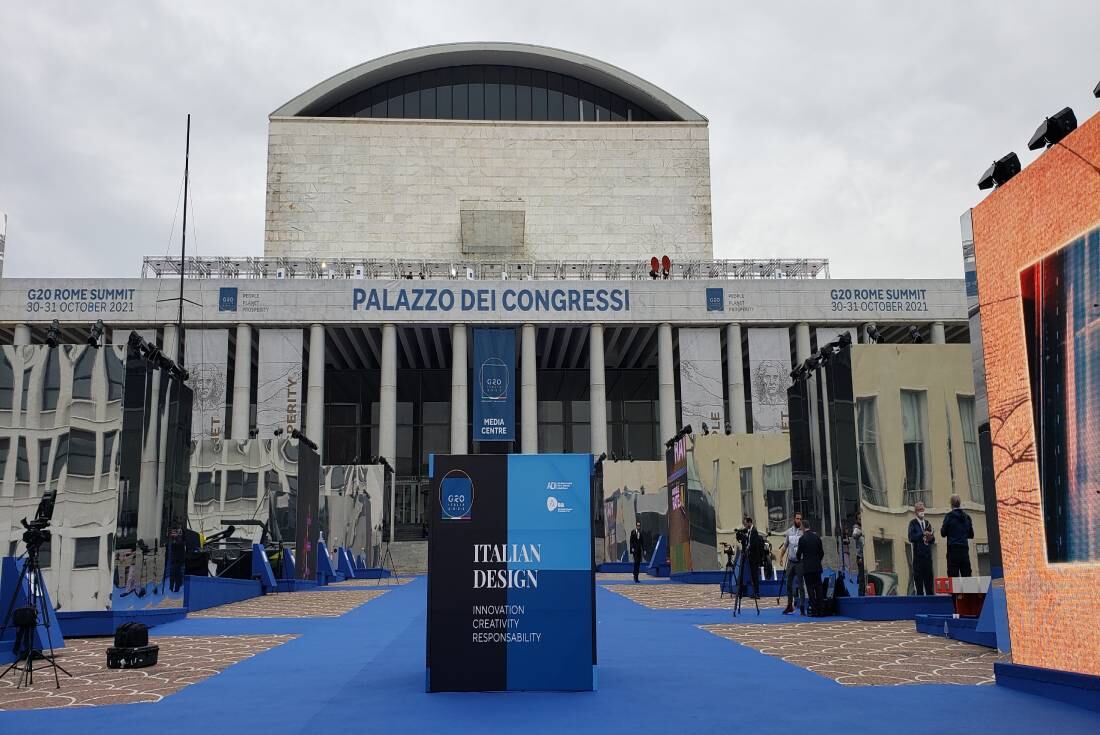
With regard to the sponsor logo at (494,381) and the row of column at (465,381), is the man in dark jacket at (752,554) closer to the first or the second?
the sponsor logo at (494,381)

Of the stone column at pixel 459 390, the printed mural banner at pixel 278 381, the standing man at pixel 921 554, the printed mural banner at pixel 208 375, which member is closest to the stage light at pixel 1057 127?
the standing man at pixel 921 554

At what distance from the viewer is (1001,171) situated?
339 inches

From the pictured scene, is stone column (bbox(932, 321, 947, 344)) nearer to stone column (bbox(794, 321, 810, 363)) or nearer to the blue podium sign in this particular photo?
stone column (bbox(794, 321, 810, 363))

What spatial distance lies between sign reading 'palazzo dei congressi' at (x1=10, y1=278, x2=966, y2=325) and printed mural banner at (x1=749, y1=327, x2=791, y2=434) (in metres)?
1.02

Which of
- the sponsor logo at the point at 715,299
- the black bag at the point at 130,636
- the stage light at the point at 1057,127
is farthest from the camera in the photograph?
the sponsor logo at the point at 715,299

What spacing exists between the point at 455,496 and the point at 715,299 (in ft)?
136

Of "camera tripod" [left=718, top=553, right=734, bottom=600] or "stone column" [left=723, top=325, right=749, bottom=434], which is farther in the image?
"stone column" [left=723, top=325, right=749, bottom=434]

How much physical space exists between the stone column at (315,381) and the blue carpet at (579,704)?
3691 centimetres

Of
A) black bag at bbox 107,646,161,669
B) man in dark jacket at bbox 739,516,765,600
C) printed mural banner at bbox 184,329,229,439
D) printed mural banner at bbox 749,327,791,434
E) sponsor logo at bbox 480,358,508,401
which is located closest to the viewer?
black bag at bbox 107,646,161,669

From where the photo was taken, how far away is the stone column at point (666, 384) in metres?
48.3

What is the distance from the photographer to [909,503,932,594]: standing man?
1588cm

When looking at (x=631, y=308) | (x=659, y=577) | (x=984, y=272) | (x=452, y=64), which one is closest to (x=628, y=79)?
(x=452, y=64)

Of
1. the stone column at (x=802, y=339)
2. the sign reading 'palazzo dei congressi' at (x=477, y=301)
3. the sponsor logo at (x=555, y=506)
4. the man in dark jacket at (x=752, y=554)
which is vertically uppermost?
the sign reading 'palazzo dei congressi' at (x=477, y=301)

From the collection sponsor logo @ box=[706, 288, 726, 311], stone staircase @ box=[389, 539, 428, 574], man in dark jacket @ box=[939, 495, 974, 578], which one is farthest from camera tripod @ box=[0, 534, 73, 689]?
sponsor logo @ box=[706, 288, 726, 311]
